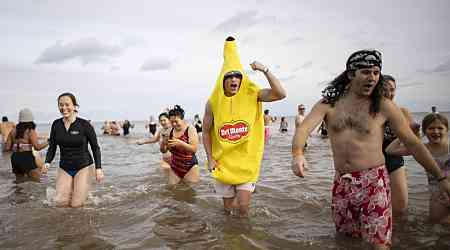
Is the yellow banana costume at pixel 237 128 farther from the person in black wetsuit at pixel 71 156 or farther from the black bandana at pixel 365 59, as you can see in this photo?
the person in black wetsuit at pixel 71 156

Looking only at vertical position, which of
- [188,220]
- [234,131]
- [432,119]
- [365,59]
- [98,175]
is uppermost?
[365,59]

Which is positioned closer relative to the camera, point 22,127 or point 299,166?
point 299,166

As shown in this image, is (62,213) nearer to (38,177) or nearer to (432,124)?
(38,177)

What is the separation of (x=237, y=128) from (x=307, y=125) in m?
1.41

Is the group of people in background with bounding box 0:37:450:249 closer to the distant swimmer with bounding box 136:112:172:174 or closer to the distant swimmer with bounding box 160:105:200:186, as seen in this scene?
the distant swimmer with bounding box 160:105:200:186

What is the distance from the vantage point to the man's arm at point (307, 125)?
2.96m

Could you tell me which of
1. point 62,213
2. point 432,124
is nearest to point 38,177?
point 62,213

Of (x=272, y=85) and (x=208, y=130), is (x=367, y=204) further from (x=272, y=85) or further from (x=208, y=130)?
(x=208, y=130)

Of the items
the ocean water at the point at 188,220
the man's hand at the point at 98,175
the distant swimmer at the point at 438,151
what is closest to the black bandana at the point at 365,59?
the distant swimmer at the point at 438,151

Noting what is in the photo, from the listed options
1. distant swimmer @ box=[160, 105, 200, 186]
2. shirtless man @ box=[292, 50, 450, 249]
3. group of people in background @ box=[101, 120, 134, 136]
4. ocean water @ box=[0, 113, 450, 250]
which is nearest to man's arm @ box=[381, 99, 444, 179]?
shirtless man @ box=[292, 50, 450, 249]

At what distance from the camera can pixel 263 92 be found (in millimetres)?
4371

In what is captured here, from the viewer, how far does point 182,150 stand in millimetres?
6551

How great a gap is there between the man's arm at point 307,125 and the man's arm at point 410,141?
581 mm

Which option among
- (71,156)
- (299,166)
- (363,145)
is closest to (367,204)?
(363,145)
